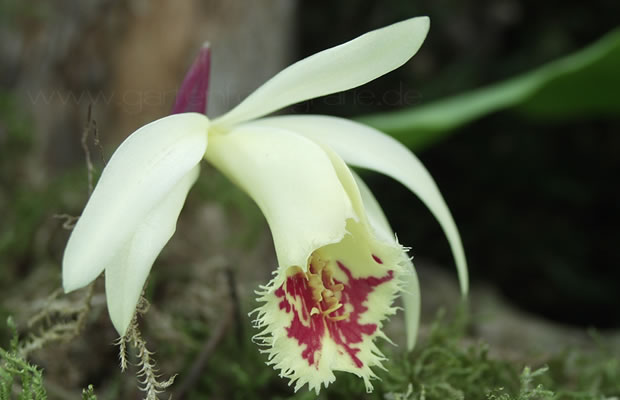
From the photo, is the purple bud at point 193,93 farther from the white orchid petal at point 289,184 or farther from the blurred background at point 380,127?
A: the blurred background at point 380,127

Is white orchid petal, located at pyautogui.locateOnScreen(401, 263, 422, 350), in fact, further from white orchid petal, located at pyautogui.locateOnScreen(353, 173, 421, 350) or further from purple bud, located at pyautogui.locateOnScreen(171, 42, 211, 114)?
purple bud, located at pyautogui.locateOnScreen(171, 42, 211, 114)

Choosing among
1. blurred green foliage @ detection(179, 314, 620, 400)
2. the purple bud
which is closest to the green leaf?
blurred green foliage @ detection(179, 314, 620, 400)

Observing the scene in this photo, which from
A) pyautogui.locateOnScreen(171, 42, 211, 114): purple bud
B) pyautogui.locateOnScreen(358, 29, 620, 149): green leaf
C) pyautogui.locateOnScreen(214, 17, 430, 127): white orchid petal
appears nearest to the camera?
pyautogui.locateOnScreen(214, 17, 430, 127): white orchid petal

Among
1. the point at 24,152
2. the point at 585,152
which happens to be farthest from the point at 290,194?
the point at 585,152

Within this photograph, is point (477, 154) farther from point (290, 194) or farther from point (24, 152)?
point (290, 194)

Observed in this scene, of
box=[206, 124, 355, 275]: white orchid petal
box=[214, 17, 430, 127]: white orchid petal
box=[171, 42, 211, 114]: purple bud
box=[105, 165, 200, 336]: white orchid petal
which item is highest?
box=[214, 17, 430, 127]: white orchid petal

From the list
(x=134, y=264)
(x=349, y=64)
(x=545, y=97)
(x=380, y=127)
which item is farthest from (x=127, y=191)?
(x=545, y=97)

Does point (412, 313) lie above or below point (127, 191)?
below

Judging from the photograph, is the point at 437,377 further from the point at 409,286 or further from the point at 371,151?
the point at 371,151
